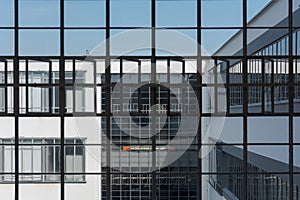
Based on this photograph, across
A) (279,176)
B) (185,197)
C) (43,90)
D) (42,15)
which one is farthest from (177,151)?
(42,15)

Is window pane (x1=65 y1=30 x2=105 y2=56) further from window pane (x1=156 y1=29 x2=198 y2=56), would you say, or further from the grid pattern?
the grid pattern

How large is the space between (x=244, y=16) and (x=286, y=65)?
2.09 meters

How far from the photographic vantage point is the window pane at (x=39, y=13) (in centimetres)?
2302

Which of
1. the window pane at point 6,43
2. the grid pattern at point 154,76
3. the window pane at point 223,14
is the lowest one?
the grid pattern at point 154,76

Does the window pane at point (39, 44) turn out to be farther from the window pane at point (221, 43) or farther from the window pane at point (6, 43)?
the window pane at point (221, 43)

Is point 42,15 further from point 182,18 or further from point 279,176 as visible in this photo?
point 279,176

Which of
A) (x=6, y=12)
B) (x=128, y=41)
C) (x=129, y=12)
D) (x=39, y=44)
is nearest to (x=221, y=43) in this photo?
(x=128, y=41)

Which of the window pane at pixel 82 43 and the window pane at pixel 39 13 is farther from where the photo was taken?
the window pane at pixel 39 13

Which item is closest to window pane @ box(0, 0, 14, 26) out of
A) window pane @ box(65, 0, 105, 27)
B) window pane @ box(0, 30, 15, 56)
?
window pane @ box(0, 30, 15, 56)

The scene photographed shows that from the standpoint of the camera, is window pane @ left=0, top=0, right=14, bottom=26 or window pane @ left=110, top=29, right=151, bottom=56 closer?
window pane @ left=110, top=29, right=151, bottom=56

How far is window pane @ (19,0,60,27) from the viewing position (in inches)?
906

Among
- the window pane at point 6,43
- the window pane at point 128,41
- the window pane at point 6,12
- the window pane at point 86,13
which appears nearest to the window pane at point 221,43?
the window pane at point 128,41

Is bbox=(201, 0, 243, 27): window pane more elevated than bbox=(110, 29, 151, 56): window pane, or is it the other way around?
bbox=(201, 0, 243, 27): window pane

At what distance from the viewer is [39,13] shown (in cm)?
2344
